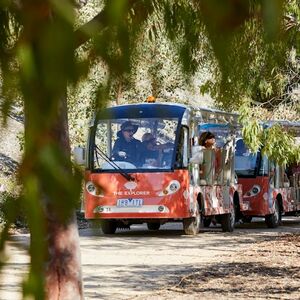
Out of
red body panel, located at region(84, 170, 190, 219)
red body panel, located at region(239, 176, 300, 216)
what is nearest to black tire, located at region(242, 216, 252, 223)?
red body panel, located at region(239, 176, 300, 216)

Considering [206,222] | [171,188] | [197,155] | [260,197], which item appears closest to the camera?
[171,188]

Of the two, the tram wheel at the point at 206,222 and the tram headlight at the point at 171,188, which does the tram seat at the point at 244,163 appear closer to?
the tram wheel at the point at 206,222

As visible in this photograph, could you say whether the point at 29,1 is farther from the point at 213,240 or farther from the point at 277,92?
the point at 213,240

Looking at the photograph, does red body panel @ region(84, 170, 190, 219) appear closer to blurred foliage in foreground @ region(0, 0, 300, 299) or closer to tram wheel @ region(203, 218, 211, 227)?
tram wheel @ region(203, 218, 211, 227)

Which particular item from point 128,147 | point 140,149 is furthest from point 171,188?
point 128,147

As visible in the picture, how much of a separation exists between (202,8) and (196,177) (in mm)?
21489

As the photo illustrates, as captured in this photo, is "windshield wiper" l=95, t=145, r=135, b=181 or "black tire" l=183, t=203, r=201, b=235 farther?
"black tire" l=183, t=203, r=201, b=235

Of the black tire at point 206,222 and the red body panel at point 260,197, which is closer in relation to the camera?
the black tire at point 206,222

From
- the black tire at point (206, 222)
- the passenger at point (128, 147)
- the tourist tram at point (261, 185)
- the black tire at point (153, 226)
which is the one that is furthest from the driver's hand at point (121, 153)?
A: the tourist tram at point (261, 185)

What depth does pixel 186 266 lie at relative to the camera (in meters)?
15.2

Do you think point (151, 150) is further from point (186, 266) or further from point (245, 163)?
point (186, 266)

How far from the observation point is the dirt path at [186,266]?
11812mm

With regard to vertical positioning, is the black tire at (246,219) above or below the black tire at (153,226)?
above

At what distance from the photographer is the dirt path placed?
11812 mm
